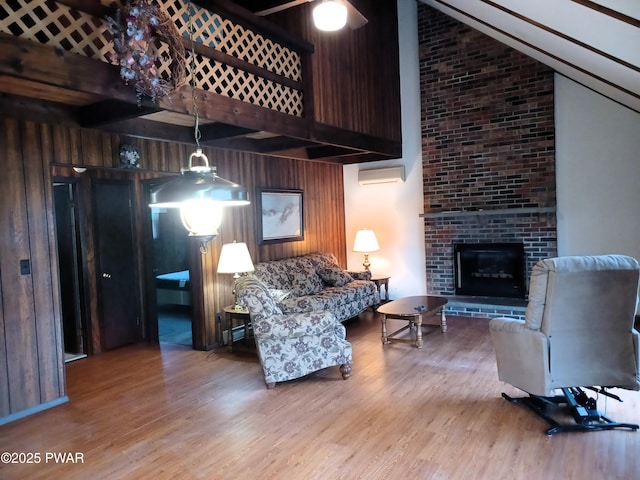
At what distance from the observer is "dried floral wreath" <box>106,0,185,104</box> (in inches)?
108

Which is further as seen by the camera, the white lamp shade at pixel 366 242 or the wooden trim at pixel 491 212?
the white lamp shade at pixel 366 242

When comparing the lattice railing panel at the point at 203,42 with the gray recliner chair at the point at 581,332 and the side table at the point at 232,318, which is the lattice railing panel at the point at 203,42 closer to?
the side table at the point at 232,318

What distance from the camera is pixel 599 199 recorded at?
5734 millimetres

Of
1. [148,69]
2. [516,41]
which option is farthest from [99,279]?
[516,41]

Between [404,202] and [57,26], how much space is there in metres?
5.40

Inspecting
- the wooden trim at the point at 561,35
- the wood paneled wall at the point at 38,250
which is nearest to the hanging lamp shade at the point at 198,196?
the wood paneled wall at the point at 38,250

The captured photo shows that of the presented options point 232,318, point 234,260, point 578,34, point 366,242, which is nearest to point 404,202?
point 366,242

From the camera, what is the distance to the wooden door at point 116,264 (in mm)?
5312

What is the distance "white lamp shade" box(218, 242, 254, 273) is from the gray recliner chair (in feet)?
9.52

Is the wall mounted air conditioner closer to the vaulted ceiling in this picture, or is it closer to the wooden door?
the vaulted ceiling

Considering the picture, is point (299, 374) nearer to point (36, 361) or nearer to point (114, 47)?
point (36, 361)

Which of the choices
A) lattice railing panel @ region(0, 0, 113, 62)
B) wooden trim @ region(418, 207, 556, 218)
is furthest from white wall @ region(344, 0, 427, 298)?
lattice railing panel @ region(0, 0, 113, 62)

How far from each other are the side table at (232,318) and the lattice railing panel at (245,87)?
218cm

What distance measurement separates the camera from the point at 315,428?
315 centimetres
